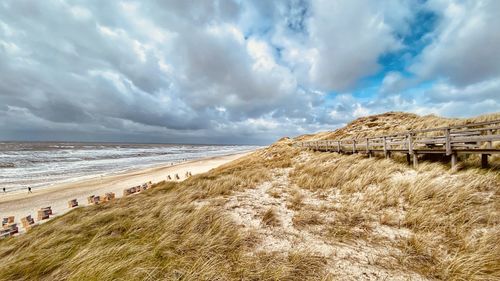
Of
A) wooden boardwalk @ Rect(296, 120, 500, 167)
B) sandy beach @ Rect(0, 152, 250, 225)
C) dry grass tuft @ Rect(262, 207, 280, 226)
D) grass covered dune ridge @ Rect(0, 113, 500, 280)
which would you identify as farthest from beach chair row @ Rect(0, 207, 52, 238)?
wooden boardwalk @ Rect(296, 120, 500, 167)

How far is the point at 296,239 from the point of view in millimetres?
4137

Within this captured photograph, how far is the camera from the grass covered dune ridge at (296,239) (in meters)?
3.00

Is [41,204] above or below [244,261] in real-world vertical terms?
below

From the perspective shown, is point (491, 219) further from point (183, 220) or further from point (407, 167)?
point (183, 220)

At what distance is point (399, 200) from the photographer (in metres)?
5.57

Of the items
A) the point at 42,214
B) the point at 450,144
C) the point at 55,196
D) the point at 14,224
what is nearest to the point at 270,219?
the point at 450,144

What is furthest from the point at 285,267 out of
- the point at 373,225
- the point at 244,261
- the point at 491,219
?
the point at 491,219

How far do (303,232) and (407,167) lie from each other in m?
6.74

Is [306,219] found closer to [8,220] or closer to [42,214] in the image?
[42,214]

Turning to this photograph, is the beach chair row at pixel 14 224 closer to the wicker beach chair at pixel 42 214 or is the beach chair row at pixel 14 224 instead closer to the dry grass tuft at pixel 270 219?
the wicker beach chair at pixel 42 214

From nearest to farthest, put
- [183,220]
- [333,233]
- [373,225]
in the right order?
[333,233] < [373,225] < [183,220]

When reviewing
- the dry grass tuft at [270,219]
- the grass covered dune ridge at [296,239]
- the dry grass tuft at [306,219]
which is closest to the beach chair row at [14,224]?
the grass covered dune ridge at [296,239]

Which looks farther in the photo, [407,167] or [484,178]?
[407,167]

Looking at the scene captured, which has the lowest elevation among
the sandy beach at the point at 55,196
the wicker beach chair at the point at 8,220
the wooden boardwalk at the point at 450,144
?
the sandy beach at the point at 55,196
